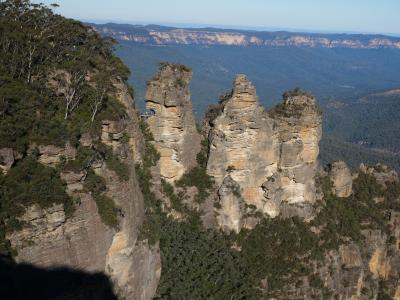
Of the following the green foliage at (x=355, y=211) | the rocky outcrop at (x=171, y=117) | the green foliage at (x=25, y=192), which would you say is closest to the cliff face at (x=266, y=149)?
the rocky outcrop at (x=171, y=117)

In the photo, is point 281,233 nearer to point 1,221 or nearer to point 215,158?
point 215,158

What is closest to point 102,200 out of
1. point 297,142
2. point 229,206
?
point 229,206

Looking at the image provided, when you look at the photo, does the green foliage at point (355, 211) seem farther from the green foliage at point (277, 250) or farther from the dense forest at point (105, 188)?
the green foliage at point (277, 250)

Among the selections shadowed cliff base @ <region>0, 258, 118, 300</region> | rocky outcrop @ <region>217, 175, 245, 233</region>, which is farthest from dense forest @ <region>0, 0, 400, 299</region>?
shadowed cliff base @ <region>0, 258, 118, 300</region>

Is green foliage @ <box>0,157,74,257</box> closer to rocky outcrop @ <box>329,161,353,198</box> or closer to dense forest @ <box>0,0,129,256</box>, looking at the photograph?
dense forest @ <box>0,0,129,256</box>

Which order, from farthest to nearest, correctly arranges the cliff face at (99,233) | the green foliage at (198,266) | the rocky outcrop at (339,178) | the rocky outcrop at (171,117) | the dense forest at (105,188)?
the rocky outcrop at (339,178)
the rocky outcrop at (171,117)
the green foliage at (198,266)
the dense forest at (105,188)
the cliff face at (99,233)

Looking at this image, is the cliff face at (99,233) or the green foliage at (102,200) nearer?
the cliff face at (99,233)
